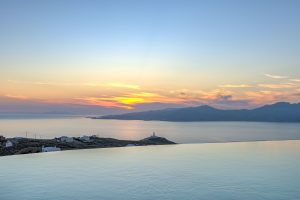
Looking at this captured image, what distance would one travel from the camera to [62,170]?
35188 mm

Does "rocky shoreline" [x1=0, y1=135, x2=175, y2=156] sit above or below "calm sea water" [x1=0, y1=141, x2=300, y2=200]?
above

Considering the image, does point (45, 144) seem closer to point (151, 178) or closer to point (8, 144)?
point (8, 144)

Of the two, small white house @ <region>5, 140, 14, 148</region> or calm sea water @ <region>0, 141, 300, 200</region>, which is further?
small white house @ <region>5, 140, 14, 148</region>

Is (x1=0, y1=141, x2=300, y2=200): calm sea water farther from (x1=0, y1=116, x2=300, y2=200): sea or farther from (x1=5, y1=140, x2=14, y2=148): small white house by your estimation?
(x1=5, y1=140, x2=14, y2=148): small white house

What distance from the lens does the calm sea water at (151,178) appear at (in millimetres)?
24812

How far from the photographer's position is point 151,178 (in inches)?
1203

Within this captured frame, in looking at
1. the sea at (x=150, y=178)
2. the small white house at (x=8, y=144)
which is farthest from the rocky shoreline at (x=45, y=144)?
the sea at (x=150, y=178)

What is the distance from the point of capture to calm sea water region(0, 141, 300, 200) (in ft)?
81.4

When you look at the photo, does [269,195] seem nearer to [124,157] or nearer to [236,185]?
[236,185]

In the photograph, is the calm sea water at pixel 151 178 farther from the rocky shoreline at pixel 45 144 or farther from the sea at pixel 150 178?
the rocky shoreline at pixel 45 144

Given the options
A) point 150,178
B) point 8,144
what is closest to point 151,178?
point 150,178

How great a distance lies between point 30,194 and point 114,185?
723 cm

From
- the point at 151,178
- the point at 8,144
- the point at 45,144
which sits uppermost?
the point at 8,144

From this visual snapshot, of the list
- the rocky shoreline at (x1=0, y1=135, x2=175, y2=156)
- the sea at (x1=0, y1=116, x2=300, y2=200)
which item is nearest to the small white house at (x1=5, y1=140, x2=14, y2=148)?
the rocky shoreline at (x1=0, y1=135, x2=175, y2=156)
